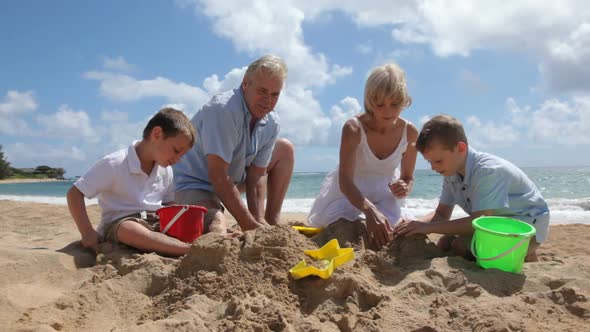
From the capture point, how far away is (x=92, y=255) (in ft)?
8.96

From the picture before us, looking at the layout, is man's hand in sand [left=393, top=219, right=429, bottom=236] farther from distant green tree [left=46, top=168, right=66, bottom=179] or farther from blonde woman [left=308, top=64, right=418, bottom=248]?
distant green tree [left=46, top=168, right=66, bottom=179]

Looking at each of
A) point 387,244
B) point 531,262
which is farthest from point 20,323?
point 531,262

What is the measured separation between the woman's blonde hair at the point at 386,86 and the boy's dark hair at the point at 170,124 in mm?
1210

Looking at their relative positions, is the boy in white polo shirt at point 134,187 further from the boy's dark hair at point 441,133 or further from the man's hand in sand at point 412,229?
the boy's dark hair at point 441,133

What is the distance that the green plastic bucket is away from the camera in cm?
220

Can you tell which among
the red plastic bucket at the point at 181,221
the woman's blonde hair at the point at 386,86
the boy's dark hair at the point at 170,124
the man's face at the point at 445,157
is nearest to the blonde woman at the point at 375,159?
the woman's blonde hair at the point at 386,86

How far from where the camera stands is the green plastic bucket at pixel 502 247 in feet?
7.21

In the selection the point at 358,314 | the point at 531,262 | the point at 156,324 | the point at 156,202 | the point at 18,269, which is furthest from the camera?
the point at 156,202

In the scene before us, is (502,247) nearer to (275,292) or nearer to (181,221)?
(275,292)

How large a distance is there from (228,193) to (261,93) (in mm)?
759

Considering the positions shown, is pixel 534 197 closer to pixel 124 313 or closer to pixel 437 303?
pixel 437 303

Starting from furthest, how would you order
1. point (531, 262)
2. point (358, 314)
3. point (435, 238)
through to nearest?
point (435, 238) → point (531, 262) → point (358, 314)

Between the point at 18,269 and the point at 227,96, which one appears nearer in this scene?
the point at 18,269

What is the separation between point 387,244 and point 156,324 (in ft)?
4.72
